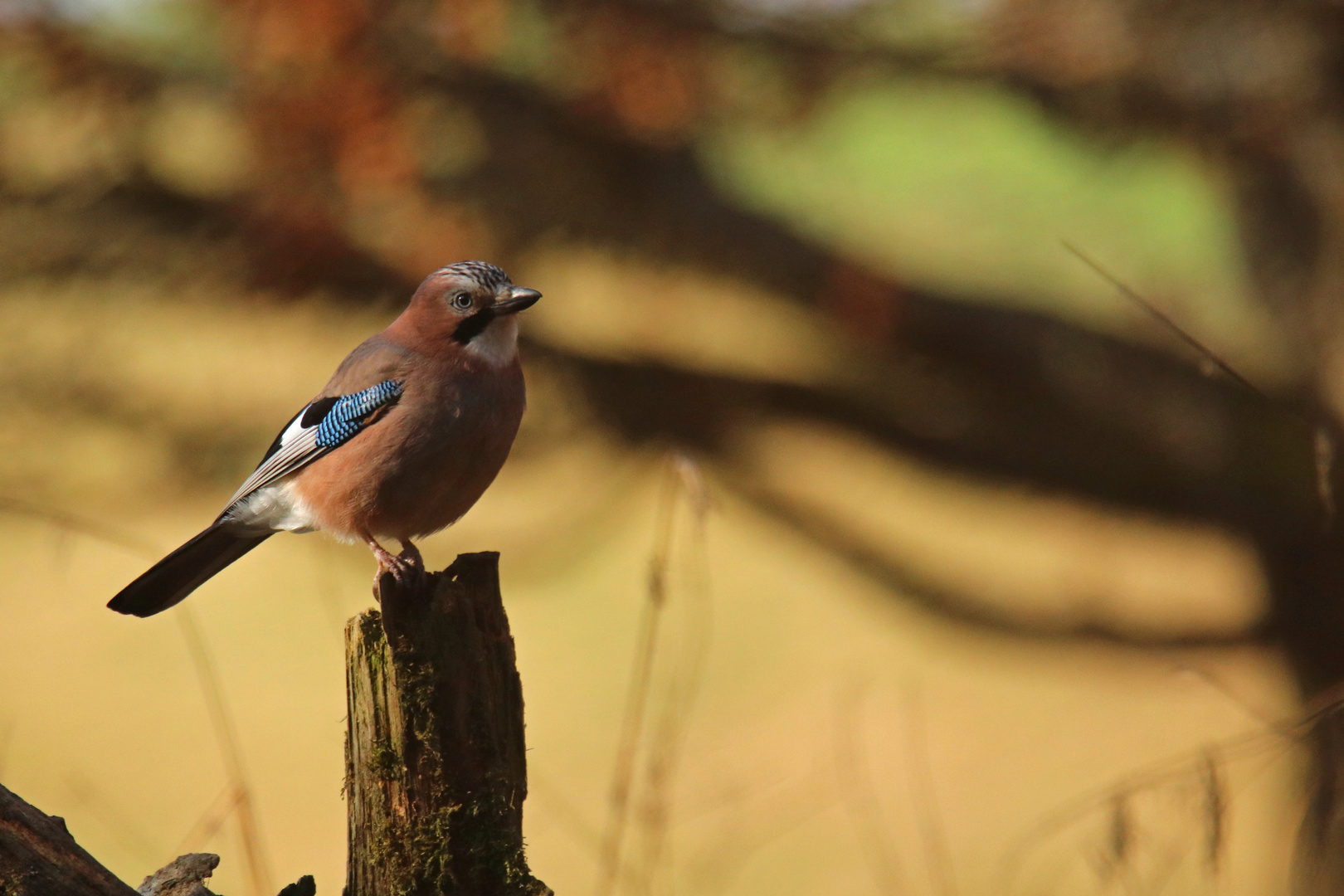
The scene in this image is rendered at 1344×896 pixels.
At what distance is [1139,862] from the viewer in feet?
10.9

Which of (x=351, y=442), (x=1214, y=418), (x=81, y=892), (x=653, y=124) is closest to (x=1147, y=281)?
(x=1214, y=418)

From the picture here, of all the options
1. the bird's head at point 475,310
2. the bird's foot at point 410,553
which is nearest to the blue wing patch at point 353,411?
the bird's head at point 475,310

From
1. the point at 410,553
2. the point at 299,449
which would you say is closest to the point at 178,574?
the point at 299,449

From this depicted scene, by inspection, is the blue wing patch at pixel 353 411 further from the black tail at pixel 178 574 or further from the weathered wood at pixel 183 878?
the weathered wood at pixel 183 878

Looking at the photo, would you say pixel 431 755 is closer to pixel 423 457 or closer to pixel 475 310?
pixel 423 457

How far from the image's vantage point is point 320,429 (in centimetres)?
326

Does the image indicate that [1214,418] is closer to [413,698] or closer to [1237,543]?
[1237,543]

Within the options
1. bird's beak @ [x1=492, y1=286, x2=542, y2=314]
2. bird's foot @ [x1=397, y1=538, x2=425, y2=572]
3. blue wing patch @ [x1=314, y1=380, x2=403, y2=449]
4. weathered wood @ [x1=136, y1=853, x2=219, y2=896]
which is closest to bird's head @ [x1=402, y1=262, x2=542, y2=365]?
bird's beak @ [x1=492, y1=286, x2=542, y2=314]

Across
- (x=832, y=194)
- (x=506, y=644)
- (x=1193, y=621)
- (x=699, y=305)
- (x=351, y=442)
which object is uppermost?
(x=832, y=194)

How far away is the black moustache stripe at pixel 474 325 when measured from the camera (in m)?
3.28

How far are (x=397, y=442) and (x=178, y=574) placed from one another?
0.75 m

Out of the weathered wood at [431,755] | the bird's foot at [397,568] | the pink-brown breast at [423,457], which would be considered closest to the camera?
the weathered wood at [431,755]

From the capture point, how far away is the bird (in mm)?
3045

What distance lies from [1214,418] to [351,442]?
4.14 meters
